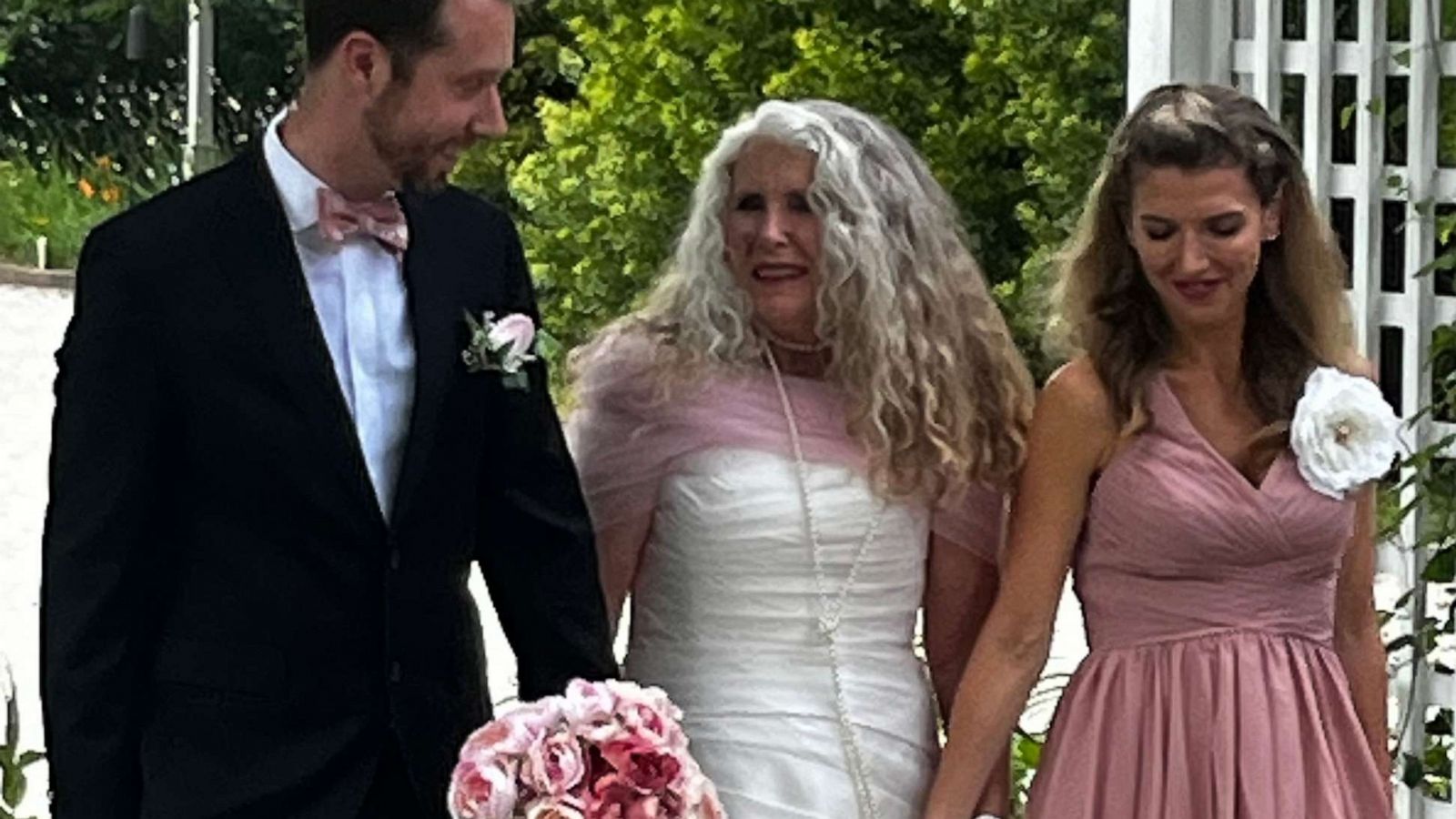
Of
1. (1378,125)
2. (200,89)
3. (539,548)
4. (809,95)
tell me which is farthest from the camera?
(809,95)

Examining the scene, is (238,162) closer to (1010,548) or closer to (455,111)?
(455,111)

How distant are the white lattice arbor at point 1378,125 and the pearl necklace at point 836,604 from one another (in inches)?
49.6

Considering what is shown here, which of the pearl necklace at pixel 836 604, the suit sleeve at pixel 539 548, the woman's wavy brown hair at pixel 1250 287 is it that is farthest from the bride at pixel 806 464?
the suit sleeve at pixel 539 548

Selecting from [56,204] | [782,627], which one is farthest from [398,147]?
[56,204]

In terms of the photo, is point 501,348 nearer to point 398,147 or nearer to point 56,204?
point 398,147

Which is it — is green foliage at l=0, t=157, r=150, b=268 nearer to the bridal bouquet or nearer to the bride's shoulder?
the bride's shoulder

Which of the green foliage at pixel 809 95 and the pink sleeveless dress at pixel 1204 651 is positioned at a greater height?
the green foliage at pixel 809 95

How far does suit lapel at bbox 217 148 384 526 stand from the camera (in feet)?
7.98

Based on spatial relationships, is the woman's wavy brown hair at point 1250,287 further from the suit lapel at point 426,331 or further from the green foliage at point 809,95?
the green foliage at point 809,95

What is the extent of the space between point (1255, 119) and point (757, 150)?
1.55ft

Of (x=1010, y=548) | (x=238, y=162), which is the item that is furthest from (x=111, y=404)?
(x=1010, y=548)

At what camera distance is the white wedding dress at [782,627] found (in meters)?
2.84

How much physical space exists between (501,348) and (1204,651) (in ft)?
2.56

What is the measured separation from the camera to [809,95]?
822 cm
